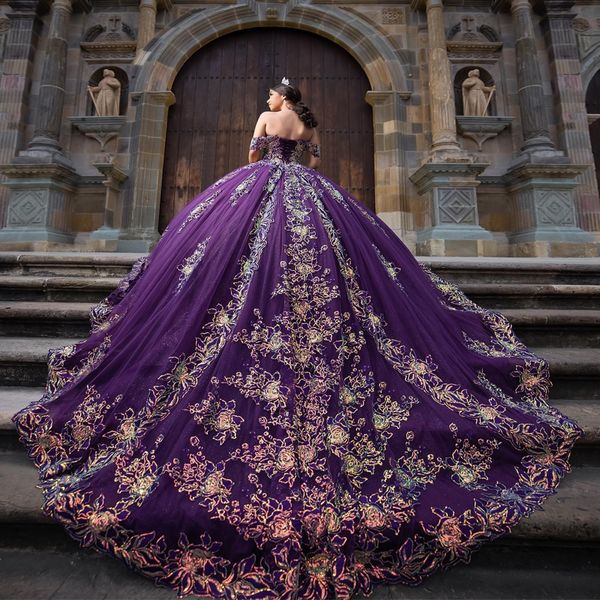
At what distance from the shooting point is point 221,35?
237 inches

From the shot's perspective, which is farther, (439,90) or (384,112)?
(384,112)

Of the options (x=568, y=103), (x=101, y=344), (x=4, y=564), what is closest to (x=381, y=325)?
(x=101, y=344)

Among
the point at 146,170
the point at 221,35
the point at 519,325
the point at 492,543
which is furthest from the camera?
the point at 221,35

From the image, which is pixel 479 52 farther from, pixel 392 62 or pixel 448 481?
pixel 448 481

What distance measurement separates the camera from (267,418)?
126 cm

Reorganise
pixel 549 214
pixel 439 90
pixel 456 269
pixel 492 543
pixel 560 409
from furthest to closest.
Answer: pixel 439 90, pixel 549 214, pixel 456 269, pixel 560 409, pixel 492 543

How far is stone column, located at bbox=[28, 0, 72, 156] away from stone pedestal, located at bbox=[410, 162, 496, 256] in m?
5.12

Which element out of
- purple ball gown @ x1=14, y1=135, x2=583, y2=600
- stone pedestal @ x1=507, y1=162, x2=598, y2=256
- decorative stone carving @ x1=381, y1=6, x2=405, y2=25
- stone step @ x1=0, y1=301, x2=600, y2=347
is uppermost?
decorative stone carving @ x1=381, y1=6, x2=405, y2=25

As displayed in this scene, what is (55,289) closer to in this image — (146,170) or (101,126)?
(146,170)

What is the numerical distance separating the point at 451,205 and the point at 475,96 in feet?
6.84

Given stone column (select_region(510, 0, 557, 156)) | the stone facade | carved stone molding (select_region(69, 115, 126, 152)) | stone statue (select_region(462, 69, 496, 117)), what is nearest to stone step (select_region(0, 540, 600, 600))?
the stone facade

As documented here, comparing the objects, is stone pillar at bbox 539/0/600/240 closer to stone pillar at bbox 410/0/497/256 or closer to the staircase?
stone pillar at bbox 410/0/497/256

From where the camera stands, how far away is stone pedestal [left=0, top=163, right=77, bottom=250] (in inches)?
193

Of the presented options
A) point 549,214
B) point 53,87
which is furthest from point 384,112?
point 53,87
